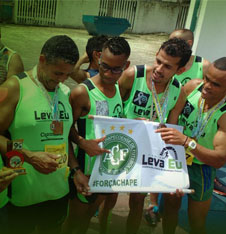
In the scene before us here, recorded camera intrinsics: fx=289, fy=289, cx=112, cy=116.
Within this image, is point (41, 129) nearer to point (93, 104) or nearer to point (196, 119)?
point (93, 104)

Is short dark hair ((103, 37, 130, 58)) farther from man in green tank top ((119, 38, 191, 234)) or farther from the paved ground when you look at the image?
the paved ground

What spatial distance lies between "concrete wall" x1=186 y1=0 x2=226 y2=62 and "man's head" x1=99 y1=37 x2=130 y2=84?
16.4 ft

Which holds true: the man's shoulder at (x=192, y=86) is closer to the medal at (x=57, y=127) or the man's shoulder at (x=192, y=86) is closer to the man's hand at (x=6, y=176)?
the medal at (x=57, y=127)

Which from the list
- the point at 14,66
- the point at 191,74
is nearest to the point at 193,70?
the point at 191,74

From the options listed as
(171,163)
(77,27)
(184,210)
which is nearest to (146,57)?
(77,27)

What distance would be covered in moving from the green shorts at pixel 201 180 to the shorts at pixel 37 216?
127 cm

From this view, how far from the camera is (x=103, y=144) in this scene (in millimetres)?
2369

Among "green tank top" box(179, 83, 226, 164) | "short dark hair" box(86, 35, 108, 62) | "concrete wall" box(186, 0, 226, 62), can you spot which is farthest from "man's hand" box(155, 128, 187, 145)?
"concrete wall" box(186, 0, 226, 62)

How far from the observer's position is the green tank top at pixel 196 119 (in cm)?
270

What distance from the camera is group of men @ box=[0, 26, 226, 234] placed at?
205 cm

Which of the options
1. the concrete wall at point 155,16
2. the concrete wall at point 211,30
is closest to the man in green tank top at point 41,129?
the concrete wall at point 211,30

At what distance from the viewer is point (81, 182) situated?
2.34 metres

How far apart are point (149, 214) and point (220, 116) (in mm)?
1671

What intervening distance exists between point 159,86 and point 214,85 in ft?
1.67
